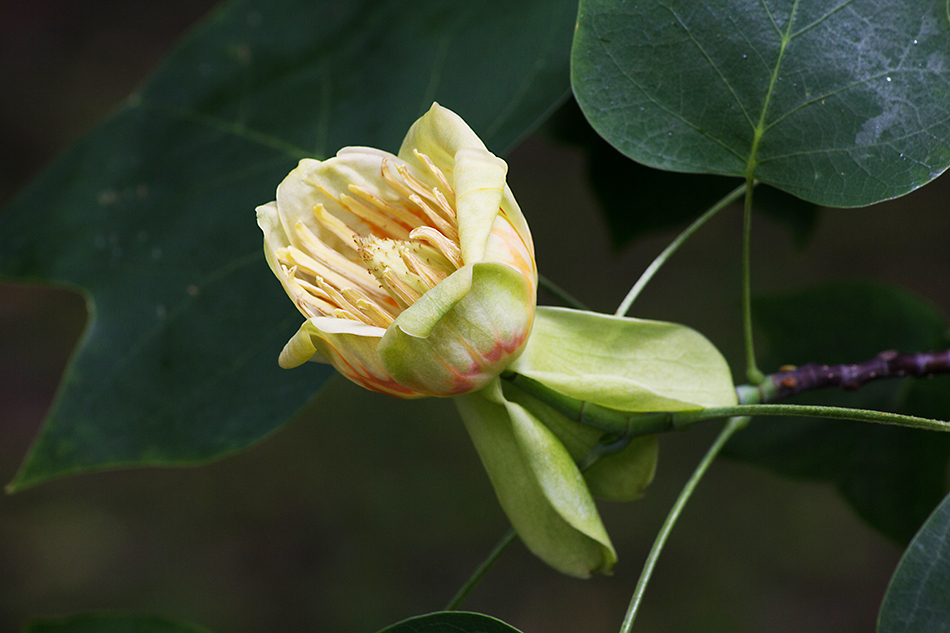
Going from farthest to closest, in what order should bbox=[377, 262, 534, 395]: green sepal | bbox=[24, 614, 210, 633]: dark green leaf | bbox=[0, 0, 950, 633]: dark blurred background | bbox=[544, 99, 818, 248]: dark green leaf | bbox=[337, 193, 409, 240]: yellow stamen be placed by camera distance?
bbox=[0, 0, 950, 633]: dark blurred background < bbox=[544, 99, 818, 248]: dark green leaf < bbox=[24, 614, 210, 633]: dark green leaf < bbox=[337, 193, 409, 240]: yellow stamen < bbox=[377, 262, 534, 395]: green sepal

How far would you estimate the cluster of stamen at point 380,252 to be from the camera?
0.46 m

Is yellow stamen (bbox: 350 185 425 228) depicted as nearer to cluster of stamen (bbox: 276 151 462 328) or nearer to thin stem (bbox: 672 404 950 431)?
cluster of stamen (bbox: 276 151 462 328)

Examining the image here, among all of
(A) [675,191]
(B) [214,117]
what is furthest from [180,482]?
Answer: (A) [675,191]

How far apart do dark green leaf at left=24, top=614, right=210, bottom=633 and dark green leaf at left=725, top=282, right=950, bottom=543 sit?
579 millimetres

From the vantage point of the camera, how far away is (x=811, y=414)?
0.44 metres

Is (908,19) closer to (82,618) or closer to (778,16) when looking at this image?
(778,16)

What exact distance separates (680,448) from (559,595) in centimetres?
52

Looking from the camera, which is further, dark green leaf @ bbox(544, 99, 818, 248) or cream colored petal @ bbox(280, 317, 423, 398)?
dark green leaf @ bbox(544, 99, 818, 248)

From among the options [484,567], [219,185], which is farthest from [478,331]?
[219,185]

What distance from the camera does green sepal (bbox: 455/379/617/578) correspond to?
47cm

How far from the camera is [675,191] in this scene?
0.88 m

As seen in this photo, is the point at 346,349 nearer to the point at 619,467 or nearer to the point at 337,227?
the point at 337,227

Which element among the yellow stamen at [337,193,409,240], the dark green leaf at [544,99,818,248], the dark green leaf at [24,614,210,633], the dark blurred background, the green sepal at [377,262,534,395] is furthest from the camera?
the dark blurred background

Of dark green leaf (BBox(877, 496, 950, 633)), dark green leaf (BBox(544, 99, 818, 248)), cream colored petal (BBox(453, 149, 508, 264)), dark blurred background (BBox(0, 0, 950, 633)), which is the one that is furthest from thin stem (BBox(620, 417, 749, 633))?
dark blurred background (BBox(0, 0, 950, 633))
